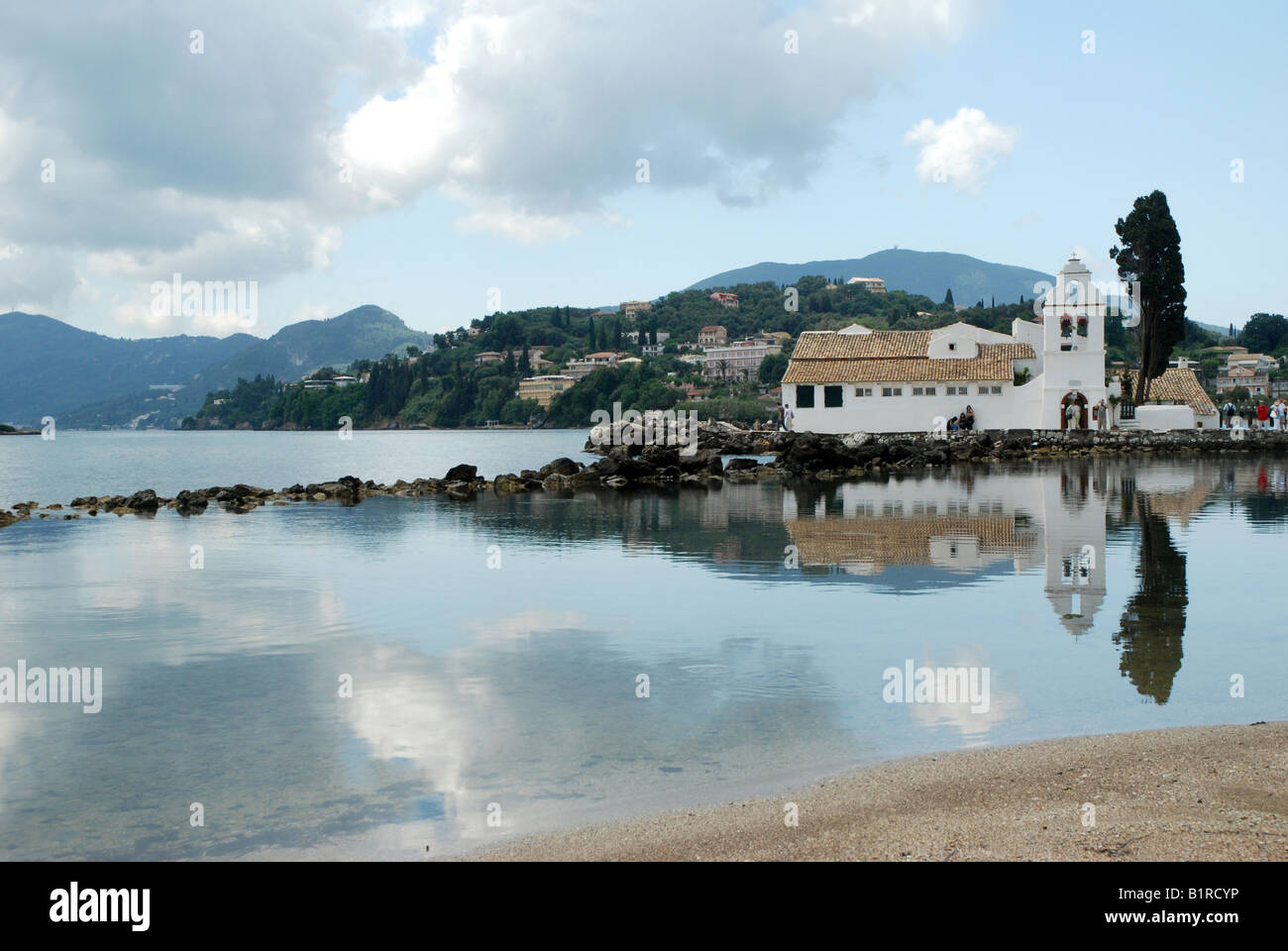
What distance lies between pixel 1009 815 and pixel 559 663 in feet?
21.8

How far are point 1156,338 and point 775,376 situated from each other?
89.8 m

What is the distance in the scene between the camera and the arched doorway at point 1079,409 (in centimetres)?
5738

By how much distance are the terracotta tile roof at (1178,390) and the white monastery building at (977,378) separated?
12 centimetres

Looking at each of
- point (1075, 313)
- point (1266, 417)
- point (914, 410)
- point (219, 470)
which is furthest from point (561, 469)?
point (1266, 417)

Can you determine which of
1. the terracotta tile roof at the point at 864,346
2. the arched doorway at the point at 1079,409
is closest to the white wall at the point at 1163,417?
the arched doorway at the point at 1079,409

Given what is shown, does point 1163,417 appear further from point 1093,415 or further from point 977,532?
point 977,532

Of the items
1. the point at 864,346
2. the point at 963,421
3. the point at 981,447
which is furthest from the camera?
the point at 864,346

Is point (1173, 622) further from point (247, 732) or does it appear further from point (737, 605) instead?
point (247, 732)

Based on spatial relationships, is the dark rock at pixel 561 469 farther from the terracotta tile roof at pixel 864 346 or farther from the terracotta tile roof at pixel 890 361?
the terracotta tile roof at pixel 864 346

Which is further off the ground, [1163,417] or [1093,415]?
[1093,415]

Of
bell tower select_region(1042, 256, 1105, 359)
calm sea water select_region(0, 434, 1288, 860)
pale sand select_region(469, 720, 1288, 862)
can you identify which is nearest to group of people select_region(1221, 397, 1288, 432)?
bell tower select_region(1042, 256, 1105, 359)

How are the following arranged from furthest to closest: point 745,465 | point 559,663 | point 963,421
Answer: point 963,421
point 745,465
point 559,663

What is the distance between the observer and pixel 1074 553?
798 inches

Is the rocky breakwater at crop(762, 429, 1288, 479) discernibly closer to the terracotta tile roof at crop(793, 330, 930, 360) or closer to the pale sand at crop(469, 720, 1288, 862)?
the terracotta tile roof at crop(793, 330, 930, 360)
